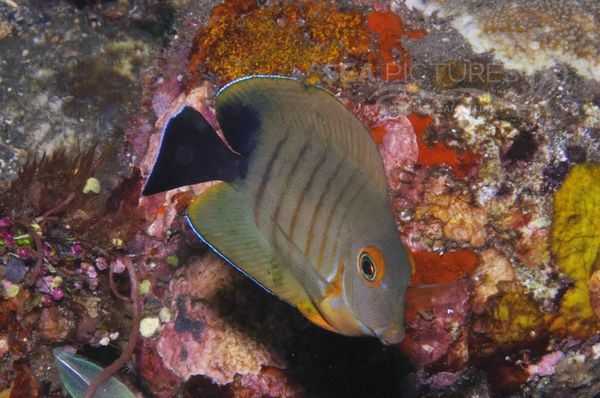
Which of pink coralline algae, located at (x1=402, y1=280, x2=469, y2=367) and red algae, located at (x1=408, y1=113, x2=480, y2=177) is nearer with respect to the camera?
pink coralline algae, located at (x1=402, y1=280, x2=469, y2=367)

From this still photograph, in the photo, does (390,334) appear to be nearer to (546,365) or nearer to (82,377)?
(546,365)

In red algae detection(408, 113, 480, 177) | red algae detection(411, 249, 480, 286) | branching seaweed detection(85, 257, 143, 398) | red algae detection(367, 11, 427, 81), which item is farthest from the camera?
red algae detection(367, 11, 427, 81)

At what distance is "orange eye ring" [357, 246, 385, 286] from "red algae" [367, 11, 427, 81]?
7.08 ft

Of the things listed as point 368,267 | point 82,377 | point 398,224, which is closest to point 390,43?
point 398,224

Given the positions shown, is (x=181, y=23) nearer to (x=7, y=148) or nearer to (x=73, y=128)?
(x=73, y=128)

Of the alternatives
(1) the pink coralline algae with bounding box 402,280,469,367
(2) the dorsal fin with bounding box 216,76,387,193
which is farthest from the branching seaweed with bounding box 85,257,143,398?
(2) the dorsal fin with bounding box 216,76,387,193

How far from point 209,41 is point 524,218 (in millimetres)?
2621

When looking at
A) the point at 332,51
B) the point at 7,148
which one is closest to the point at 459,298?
the point at 332,51

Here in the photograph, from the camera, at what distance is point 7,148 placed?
4652 millimetres

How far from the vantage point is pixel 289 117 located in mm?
1756

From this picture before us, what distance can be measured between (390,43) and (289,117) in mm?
2226

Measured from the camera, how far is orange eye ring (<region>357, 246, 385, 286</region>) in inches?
64.3

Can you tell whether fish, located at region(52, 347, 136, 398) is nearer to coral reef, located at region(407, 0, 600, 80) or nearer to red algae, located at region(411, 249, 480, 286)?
red algae, located at region(411, 249, 480, 286)

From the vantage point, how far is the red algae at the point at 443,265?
119 inches
